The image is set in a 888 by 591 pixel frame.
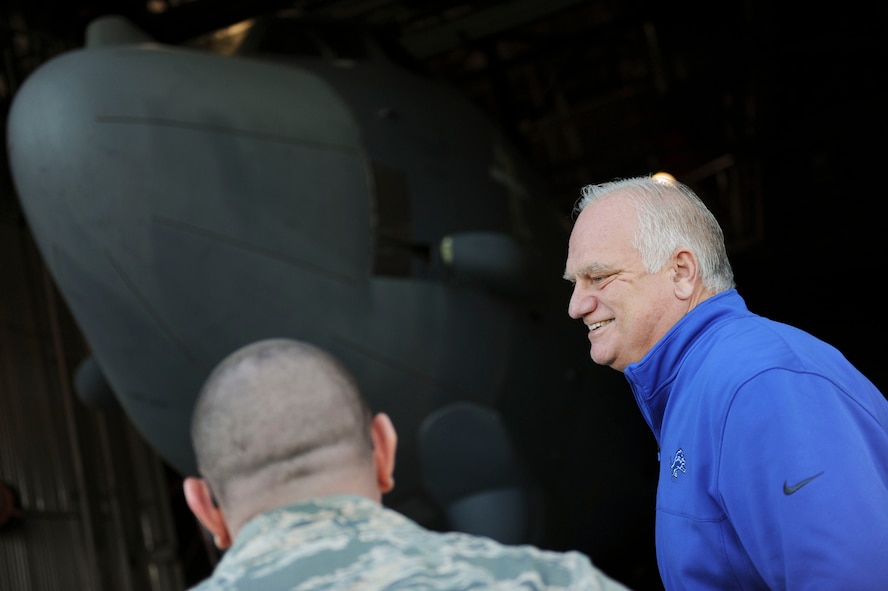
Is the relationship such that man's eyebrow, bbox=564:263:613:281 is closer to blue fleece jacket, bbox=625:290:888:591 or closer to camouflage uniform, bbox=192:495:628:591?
blue fleece jacket, bbox=625:290:888:591

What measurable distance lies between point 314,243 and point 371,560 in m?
4.73

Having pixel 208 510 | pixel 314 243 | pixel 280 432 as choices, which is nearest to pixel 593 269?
pixel 280 432

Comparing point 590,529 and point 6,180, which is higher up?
point 6,180

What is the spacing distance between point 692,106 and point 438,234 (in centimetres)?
765

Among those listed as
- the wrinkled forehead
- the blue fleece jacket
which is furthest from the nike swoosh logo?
the wrinkled forehead

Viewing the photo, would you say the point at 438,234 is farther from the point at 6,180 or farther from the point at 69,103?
the point at 6,180

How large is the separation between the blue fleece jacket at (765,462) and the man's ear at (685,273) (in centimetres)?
5

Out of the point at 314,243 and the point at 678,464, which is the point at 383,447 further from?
the point at 314,243

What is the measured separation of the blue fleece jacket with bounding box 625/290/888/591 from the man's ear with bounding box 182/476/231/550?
795 mm

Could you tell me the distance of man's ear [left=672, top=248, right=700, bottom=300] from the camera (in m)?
2.06

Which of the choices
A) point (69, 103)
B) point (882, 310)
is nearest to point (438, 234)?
point (69, 103)

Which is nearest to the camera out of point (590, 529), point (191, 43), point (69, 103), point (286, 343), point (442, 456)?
point (286, 343)

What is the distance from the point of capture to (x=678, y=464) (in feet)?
6.34

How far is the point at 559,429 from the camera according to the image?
793 centimetres
